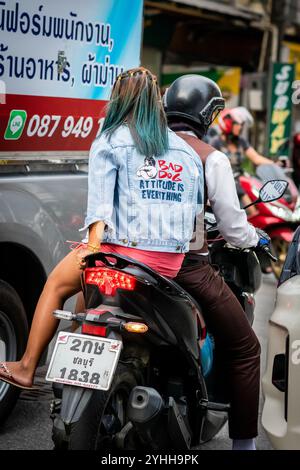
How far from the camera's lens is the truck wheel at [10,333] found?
4.38 metres

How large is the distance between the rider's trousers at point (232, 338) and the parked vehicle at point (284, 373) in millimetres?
313

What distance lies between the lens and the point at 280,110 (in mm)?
14648

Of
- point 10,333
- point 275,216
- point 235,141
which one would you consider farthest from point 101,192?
point 235,141

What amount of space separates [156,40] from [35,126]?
10.8 metres

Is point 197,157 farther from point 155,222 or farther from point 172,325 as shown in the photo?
point 172,325

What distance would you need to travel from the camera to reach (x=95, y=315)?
323 centimetres

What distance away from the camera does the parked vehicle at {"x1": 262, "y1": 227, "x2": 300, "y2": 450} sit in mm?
3293

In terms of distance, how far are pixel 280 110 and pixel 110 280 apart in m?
11.8

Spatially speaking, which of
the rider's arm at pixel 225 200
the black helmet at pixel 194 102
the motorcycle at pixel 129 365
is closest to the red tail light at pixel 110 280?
the motorcycle at pixel 129 365

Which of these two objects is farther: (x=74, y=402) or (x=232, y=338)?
(x=232, y=338)

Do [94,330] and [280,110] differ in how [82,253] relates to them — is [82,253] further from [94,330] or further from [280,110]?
[280,110]

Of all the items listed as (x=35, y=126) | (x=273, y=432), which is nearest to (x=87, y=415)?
(x=273, y=432)

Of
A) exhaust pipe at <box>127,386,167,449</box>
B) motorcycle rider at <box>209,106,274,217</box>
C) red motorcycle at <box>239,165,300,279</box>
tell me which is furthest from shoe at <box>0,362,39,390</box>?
motorcycle rider at <box>209,106,274,217</box>

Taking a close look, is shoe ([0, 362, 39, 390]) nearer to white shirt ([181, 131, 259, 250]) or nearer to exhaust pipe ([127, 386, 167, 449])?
exhaust pipe ([127, 386, 167, 449])
